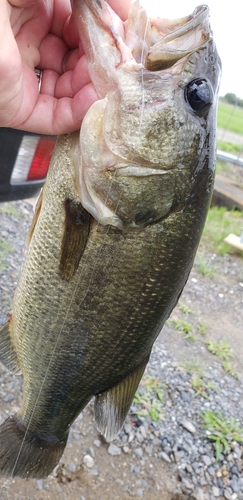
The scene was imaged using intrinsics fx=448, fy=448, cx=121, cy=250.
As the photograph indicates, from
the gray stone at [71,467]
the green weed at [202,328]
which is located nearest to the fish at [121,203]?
the gray stone at [71,467]

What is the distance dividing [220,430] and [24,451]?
82.2 inches

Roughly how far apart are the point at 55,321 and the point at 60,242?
1.13ft

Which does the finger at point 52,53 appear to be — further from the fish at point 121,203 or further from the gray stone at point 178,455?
the gray stone at point 178,455

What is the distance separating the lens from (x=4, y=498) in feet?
8.56

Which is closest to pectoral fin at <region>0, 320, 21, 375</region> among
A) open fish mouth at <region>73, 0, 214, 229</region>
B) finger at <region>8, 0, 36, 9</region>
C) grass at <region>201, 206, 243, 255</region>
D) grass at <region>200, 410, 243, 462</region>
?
open fish mouth at <region>73, 0, 214, 229</region>

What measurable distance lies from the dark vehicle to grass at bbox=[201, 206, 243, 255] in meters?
4.71

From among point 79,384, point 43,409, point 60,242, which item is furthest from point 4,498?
point 60,242

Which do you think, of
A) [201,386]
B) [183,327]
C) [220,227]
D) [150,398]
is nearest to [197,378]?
[201,386]

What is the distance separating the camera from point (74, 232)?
168cm

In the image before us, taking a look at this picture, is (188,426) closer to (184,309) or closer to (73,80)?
(184,309)

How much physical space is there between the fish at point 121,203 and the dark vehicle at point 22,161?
51.3 inches

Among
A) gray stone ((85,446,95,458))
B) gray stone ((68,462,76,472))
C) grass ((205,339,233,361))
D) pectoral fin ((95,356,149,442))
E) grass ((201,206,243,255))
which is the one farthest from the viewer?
grass ((201,206,243,255))

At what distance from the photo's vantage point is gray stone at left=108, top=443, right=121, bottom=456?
3175 mm

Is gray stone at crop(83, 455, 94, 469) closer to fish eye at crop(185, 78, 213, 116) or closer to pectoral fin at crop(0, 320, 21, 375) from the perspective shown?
pectoral fin at crop(0, 320, 21, 375)
